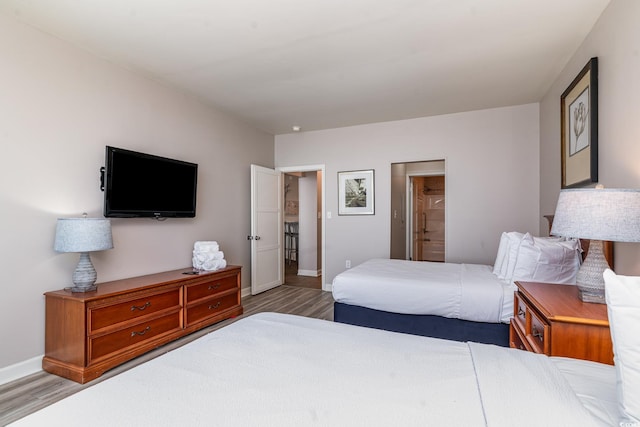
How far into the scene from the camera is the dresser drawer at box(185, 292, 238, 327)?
126 inches

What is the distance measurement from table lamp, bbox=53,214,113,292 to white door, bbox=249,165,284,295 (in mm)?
2275

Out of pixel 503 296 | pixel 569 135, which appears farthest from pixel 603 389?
pixel 569 135

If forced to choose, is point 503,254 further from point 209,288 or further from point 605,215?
point 209,288

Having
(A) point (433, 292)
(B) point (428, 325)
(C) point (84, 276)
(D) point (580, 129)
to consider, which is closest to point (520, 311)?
(A) point (433, 292)

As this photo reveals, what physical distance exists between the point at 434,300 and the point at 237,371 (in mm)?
1912

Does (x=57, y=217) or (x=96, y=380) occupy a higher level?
(x=57, y=217)

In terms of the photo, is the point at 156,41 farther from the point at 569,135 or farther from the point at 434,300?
the point at 569,135

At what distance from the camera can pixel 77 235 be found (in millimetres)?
2340

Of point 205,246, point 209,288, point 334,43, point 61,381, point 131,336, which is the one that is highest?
point 334,43

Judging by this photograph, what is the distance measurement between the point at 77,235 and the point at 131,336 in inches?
36.7

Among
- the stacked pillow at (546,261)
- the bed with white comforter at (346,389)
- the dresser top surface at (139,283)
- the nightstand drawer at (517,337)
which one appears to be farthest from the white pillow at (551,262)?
the dresser top surface at (139,283)

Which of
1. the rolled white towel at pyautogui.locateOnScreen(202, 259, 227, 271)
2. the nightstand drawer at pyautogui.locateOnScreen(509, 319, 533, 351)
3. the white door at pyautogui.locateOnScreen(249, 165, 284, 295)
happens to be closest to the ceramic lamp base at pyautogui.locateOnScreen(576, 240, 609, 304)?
the nightstand drawer at pyautogui.locateOnScreen(509, 319, 533, 351)

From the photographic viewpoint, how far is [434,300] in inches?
101

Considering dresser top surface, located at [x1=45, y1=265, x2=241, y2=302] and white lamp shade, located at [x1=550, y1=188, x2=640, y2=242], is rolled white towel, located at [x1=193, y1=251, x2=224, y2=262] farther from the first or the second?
white lamp shade, located at [x1=550, y1=188, x2=640, y2=242]
